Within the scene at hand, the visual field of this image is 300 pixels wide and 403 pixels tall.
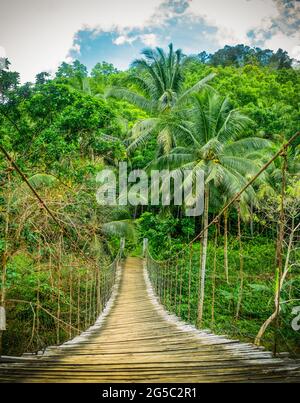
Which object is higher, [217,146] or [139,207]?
[217,146]

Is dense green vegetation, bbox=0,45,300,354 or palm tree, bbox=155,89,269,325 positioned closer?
dense green vegetation, bbox=0,45,300,354

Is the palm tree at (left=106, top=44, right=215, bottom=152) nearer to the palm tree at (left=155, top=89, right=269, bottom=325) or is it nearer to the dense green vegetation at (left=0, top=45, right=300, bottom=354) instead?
the dense green vegetation at (left=0, top=45, right=300, bottom=354)

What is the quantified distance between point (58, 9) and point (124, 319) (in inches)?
1018

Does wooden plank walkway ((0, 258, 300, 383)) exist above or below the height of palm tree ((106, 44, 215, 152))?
below

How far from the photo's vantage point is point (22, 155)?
28.2 ft

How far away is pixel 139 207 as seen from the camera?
2041cm

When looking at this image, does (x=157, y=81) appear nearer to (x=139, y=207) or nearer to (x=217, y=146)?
(x=217, y=146)

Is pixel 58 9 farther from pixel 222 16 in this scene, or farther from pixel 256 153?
pixel 256 153

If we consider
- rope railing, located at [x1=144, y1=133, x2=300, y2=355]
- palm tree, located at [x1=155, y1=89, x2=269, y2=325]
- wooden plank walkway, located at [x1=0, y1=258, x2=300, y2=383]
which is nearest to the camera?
wooden plank walkway, located at [x1=0, y1=258, x2=300, y2=383]

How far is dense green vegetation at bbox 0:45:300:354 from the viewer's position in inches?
213

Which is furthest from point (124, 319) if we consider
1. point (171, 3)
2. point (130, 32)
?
point (171, 3)

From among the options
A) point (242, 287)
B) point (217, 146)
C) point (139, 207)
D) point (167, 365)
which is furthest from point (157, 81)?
point (167, 365)

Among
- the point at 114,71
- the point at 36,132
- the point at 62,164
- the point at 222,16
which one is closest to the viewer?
the point at 62,164

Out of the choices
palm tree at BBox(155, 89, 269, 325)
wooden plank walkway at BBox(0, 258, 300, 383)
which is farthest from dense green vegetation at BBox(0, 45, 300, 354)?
wooden plank walkway at BBox(0, 258, 300, 383)
